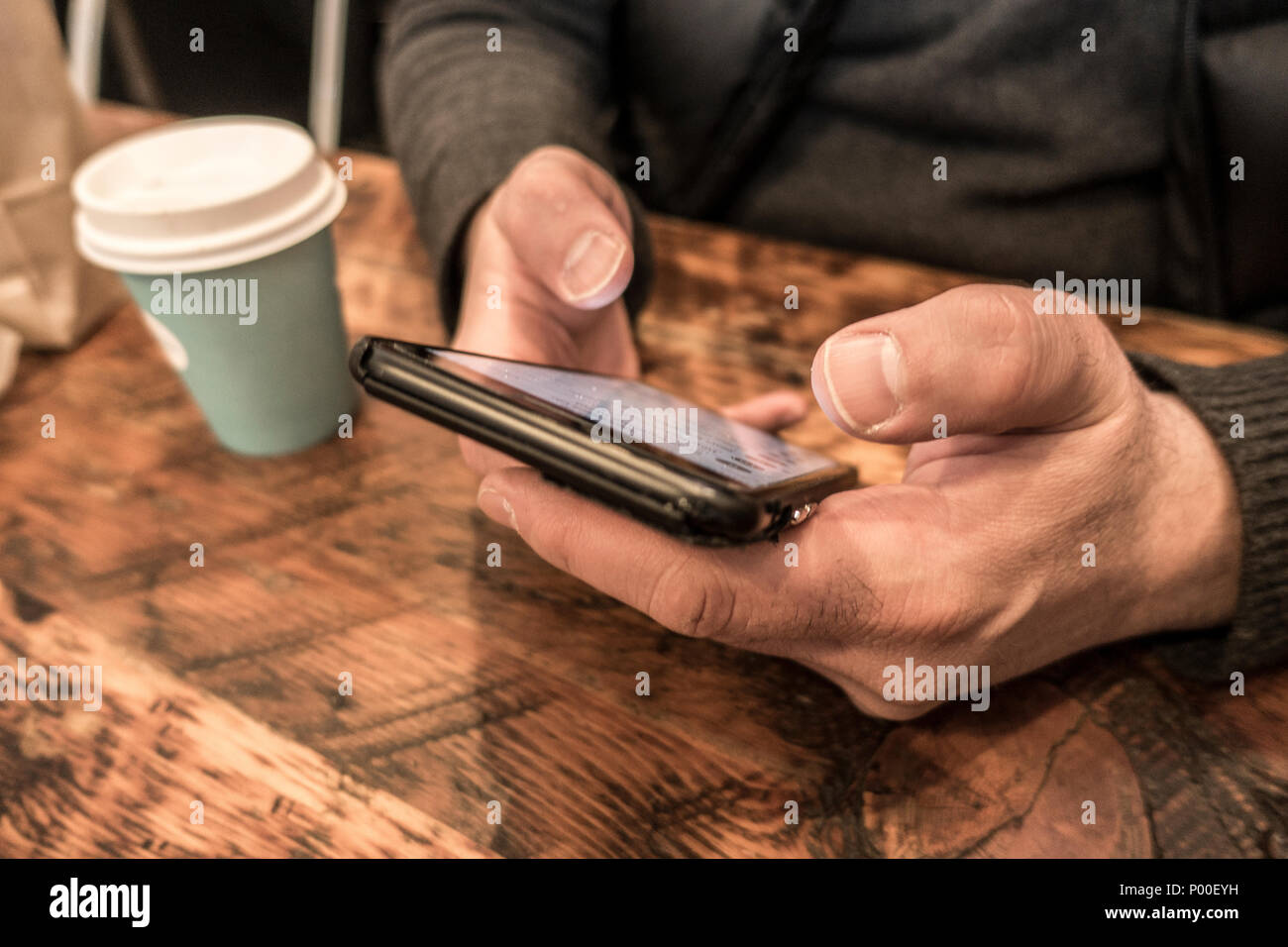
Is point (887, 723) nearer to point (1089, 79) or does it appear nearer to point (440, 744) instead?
point (440, 744)

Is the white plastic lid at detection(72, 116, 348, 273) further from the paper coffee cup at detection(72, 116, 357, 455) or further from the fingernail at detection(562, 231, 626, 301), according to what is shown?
the fingernail at detection(562, 231, 626, 301)

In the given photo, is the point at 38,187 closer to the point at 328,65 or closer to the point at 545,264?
the point at 545,264

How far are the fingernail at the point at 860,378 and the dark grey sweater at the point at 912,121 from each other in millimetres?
443

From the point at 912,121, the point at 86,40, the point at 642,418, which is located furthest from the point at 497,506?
the point at 86,40

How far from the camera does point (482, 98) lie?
0.89 m

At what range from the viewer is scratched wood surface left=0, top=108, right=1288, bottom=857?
1.48 ft

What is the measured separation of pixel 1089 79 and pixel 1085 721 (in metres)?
0.71

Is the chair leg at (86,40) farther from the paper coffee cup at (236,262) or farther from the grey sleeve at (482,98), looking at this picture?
the paper coffee cup at (236,262)

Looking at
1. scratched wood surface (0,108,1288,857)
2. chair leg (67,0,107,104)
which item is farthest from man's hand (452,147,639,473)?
chair leg (67,0,107,104)

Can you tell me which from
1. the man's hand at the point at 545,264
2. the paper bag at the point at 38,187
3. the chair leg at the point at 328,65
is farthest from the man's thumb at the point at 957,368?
the chair leg at the point at 328,65

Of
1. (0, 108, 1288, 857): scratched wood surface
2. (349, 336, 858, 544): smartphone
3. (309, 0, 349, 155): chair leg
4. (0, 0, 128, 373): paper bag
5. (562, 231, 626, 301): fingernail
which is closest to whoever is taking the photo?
(349, 336, 858, 544): smartphone

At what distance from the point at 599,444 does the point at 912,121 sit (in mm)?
796

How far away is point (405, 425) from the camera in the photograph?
765mm
